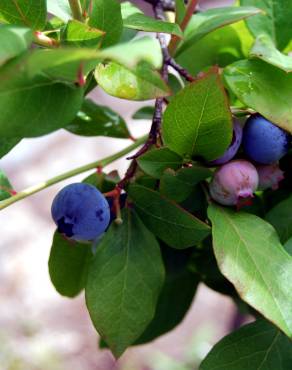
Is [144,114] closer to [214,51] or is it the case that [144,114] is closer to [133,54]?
[214,51]

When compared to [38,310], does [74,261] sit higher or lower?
higher

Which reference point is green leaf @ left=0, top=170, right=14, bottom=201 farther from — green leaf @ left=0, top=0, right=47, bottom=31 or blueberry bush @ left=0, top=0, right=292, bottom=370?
green leaf @ left=0, top=0, right=47, bottom=31

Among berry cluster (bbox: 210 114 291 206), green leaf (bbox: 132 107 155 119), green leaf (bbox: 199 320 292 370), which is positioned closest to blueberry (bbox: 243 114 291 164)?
berry cluster (bbox: 210 114 291 206)

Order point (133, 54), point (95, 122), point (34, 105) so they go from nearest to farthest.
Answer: point (133, 54), point (34, 105), point (95, 122)

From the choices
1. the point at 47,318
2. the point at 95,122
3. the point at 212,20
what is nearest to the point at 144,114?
the point at 95,122

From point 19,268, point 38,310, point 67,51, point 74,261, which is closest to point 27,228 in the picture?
point 19,268

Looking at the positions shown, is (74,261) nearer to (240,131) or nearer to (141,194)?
(141,194)
